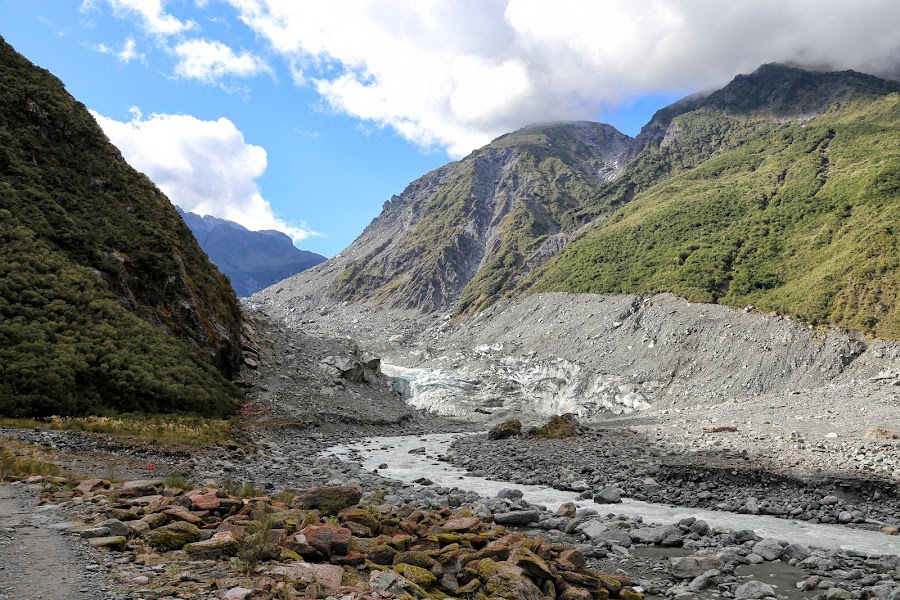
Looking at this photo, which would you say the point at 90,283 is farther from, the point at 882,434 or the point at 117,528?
the point at 882,434

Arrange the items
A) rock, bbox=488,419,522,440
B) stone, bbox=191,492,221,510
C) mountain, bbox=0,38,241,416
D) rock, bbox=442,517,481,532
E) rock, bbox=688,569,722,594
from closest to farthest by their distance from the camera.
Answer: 1. stone, bbox=191,492,221,510
2. rock, bbox=688,569,722,594
3. rock, bbox=442,517,481,532
4. mountain, bbox=0,38,241,416
5. rock, bbox=488,419,522,440

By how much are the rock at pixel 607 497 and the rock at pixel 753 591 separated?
927cm

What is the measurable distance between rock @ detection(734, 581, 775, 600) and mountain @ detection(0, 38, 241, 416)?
97.2 ft

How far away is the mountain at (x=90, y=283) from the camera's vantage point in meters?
28.7

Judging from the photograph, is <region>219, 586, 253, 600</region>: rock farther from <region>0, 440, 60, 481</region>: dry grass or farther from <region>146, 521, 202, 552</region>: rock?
<region>0, 440, 60, 481</region>: dry grass

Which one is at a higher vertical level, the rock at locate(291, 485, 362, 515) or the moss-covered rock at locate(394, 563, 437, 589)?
the rock at locate(291, 485, 362, 515)

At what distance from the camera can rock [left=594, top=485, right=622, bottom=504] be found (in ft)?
69.3

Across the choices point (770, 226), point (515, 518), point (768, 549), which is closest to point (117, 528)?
point (515, 518)

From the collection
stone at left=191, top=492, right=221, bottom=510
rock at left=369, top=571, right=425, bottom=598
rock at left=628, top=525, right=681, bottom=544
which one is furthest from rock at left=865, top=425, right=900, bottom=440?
stone at left=191, top=492, right=221, bottom=510

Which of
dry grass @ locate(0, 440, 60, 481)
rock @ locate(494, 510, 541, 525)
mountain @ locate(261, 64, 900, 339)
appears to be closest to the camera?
dry grass @ locate(0, 440, 60, 481)

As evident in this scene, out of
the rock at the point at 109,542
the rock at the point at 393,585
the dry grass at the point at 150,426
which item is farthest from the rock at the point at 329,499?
the dry grass at the point at 150,426

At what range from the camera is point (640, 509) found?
65.6 feet

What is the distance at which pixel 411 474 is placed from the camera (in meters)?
27.4

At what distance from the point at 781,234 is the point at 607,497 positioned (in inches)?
3185
